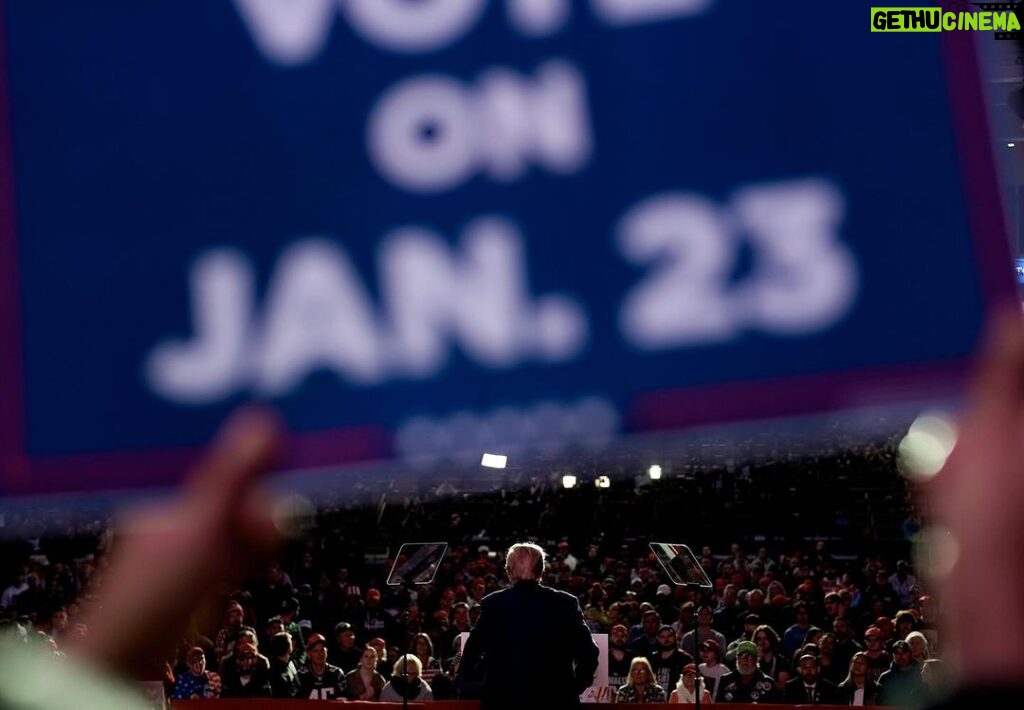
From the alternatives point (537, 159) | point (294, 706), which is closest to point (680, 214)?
point (537, 159)

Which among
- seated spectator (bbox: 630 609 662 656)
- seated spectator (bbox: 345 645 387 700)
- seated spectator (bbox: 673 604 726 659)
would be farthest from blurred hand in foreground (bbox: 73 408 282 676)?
seated spectator (bbox: 630 609 662 656)

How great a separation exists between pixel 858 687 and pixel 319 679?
156 inches

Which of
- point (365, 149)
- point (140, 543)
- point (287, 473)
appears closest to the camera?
point (140, 543)

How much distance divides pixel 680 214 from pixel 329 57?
0.33 meters

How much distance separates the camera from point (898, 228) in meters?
1.00

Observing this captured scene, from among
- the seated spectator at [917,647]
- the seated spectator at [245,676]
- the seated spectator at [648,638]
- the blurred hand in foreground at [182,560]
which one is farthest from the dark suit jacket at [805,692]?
the blurred hand in foreground at [182,560]

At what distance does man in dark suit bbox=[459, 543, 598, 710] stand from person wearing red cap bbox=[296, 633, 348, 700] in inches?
138

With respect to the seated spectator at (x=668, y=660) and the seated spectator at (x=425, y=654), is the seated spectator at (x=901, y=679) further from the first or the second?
the seated spectator at (x=425, y=654)

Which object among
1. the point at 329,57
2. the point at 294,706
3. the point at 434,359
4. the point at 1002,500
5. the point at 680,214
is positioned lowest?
the point at 294,706

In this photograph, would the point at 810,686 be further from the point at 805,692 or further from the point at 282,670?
the point at 282,670

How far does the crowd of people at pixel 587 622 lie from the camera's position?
9305mm

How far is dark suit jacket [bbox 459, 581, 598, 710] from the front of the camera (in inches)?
246

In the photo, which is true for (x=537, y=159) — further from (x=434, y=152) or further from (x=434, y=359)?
(x=434, y=359)

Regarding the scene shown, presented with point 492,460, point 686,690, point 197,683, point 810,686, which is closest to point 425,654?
point 197,683
